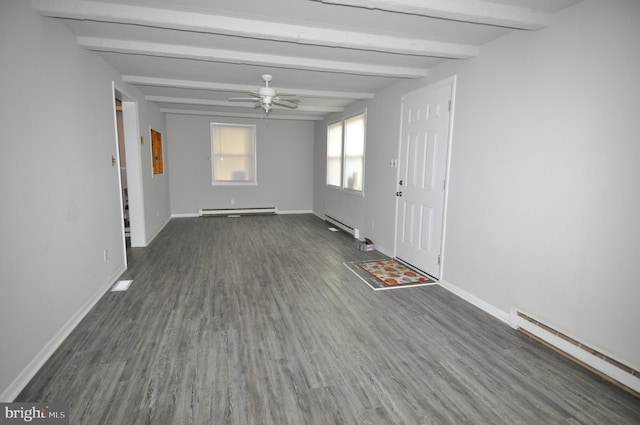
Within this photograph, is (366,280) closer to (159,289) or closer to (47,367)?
(159,289)

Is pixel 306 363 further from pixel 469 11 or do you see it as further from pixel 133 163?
pixel 133 163

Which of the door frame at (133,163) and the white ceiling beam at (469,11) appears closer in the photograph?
the white ceiling beam at (469,11)

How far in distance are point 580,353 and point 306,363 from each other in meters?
1.99

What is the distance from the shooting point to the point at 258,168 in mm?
8852

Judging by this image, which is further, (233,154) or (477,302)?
(233,154)

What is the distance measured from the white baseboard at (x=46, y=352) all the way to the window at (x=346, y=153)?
175 inches

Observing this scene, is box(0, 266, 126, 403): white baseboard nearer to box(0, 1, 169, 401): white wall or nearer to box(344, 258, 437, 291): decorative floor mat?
box(0, 1, 169, 401): white wall

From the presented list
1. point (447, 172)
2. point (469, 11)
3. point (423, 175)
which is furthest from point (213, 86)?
point (469, 11)

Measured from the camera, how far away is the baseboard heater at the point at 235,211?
8.52 metres

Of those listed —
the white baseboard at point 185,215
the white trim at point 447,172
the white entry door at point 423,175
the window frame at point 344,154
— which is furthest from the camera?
the white baseboard at point 185,215

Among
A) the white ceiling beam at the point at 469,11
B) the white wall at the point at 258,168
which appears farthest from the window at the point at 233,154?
the white ceiling beam at the point at 469,11

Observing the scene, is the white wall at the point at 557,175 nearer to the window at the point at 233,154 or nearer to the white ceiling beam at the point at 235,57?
the white ceiling beam at the point at 235,57

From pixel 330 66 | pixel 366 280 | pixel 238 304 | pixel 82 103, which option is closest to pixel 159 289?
pixel 238 304

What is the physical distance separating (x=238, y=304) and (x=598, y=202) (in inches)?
123
